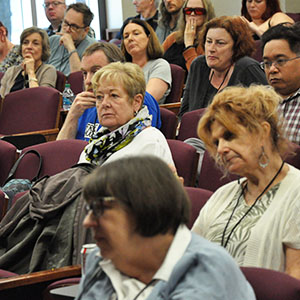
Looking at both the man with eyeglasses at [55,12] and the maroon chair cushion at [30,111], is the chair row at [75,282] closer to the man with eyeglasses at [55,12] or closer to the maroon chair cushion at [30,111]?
the maroon chair cushion at [30,111]

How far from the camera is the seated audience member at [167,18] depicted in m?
5.34

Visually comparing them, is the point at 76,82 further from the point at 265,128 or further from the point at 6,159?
the point at 265,128

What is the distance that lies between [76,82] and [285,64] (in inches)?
95.5

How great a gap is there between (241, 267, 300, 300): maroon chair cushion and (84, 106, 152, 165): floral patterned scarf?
130 cm

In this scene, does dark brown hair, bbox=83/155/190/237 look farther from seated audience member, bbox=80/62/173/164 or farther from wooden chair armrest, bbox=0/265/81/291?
seated audience member, bbox=80/62/173/164

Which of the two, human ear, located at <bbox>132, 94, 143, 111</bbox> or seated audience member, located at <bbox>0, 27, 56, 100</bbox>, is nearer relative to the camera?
human ear, located at <bbox>132, 94, 143, 111</bbox>

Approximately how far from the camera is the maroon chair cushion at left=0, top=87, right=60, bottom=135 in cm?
399

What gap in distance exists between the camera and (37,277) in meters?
1.92

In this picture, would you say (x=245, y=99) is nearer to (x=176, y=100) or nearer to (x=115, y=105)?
(x=115, y=105)

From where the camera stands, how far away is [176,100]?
4242 mm

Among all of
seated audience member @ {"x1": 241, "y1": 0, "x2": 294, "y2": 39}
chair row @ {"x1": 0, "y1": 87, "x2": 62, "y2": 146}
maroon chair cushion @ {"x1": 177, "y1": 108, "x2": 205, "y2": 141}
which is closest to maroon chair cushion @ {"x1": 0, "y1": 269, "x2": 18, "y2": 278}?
maroon chair cushion @ {"x1": 177, "y1": 108, "x2": 205, "y2": 141}

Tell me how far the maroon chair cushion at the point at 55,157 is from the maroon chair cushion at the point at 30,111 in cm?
106

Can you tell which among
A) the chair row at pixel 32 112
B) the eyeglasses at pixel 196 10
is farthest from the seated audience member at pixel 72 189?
→ the eyeglasses at pixel 196 10

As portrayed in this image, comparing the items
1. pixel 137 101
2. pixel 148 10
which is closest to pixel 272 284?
pixel 137 101
